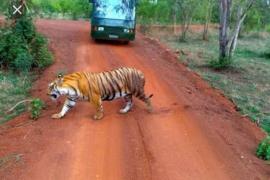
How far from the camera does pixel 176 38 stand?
30797mm

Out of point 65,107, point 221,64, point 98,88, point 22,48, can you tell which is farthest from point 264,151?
point 221,64

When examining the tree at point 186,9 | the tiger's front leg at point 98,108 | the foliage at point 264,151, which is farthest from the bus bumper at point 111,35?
the foliage at point 264,151

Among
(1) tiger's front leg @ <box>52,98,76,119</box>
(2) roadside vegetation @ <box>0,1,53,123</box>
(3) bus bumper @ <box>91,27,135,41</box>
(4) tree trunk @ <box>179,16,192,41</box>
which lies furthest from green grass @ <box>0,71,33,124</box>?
(4) tree trunk @ <box>179,16,192,41</box>

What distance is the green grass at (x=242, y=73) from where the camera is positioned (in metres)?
13.7

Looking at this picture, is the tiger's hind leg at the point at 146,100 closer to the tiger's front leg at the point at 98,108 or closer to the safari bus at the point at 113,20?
the tiger's front leg at the point at 98,108

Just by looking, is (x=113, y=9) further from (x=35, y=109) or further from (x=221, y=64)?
(x=35, y=109)

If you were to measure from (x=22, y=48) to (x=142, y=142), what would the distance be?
325 inches

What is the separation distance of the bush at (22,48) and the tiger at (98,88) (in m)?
5.60

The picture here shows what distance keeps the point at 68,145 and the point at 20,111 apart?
3131 mm

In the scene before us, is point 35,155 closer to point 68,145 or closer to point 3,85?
point 68,145

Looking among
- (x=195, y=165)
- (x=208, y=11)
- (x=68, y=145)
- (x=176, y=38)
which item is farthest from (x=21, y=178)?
(x=208, y=11)

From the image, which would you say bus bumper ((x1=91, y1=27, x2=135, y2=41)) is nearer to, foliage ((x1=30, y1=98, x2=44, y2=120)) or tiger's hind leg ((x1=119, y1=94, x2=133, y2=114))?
tiger's hind leg ((x1=119, y1=94, x2=133, y2=114))

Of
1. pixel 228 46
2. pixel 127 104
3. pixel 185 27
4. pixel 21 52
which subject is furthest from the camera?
pixel 185 27

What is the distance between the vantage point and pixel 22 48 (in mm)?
16422
